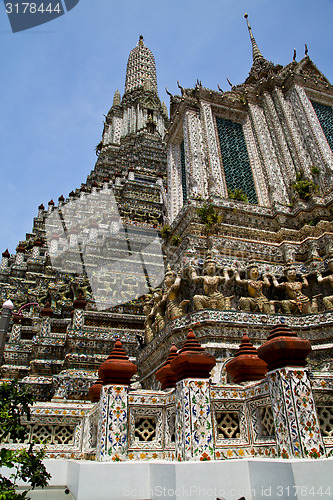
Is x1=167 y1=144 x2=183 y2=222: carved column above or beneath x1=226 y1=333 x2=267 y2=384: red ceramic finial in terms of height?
above

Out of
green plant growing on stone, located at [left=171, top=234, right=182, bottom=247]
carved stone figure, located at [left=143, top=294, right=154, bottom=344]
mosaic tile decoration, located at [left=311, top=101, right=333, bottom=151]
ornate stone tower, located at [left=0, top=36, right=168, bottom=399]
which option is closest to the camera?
carved stone figure, located at [left=143, top=294, right=154, bottom=344]

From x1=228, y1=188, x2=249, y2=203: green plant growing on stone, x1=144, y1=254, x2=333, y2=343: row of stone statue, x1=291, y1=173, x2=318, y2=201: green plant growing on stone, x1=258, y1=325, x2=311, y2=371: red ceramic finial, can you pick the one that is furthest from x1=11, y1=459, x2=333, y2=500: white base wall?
x1=291, y1=173, x2=318, y2=201: green plant growing on stone

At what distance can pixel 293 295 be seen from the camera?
10.0m

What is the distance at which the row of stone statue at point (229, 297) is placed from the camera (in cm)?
911

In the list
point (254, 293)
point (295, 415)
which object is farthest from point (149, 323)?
point (295, 415)

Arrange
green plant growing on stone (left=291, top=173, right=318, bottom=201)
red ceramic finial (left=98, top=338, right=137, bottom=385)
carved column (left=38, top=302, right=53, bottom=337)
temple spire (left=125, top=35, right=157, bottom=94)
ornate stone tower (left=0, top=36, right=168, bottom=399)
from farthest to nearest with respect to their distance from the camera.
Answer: temple spire (left=125, top=35, right=157, bottom=94), green plant growing on stone (left=291, top=173, right=318, bottom=201), carved column (left=38, top=302, right=53, bottom=337), ornate stone tower (left=0, top=36, right=168, bottom=399), red ceramic finial (left=98, top=338, right=137, bottom=385)

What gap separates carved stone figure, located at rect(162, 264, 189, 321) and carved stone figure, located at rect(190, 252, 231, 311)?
1.84 ft

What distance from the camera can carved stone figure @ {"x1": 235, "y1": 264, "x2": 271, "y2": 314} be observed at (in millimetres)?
9180

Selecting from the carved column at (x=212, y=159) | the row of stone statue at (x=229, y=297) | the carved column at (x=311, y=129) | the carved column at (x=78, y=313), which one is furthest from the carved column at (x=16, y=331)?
the carved column at (x=311, y=129)

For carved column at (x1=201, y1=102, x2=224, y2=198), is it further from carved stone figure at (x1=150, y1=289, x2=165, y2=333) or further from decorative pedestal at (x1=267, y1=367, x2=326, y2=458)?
decorative pedestal at (x1=267, y1=367, x2=326, y2=458)

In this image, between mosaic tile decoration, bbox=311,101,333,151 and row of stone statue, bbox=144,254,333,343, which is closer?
row of stone statue, bbox=144,254,333,343

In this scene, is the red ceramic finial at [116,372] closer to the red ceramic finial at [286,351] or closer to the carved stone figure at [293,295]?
the red ceramic finial at [286,351]

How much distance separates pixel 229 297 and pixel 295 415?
6112mm

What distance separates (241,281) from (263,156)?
7.80 meters
